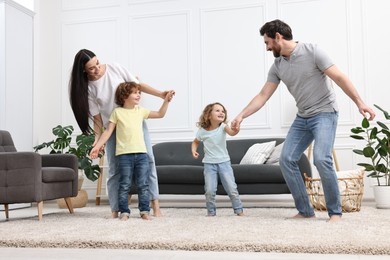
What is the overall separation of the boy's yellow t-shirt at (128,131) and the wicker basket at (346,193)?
4.99ft

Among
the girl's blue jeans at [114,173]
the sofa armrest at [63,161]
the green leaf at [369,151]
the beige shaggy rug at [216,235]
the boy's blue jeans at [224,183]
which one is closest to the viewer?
the beige shaggy rug at [216,235]

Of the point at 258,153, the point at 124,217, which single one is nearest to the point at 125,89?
the point at 124,217

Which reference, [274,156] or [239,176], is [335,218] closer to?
[239,176]

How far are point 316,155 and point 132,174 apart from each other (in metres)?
1.27

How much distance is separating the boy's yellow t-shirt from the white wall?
2.32 metres

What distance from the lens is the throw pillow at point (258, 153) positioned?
475 cm

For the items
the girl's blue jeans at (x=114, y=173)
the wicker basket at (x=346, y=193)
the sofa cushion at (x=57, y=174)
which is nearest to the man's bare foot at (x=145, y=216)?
the girl's blue jeans at (x=114, y=173)

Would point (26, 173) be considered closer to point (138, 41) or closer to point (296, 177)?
point (296, 177)

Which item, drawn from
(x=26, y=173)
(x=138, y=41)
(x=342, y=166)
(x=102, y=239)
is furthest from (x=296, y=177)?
(x=138, y=41)

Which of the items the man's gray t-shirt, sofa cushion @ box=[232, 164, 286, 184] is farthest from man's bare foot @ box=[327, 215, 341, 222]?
sofa cushion @ box=[232, 164, 286, 184]

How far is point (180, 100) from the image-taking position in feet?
19.1

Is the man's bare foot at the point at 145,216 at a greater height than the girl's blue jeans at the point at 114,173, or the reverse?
the girl's blue jeans at the point at 114,173

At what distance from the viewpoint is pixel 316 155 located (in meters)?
2.99

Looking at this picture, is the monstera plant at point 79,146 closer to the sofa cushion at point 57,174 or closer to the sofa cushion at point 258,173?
the sofa cushion at point 57,174
